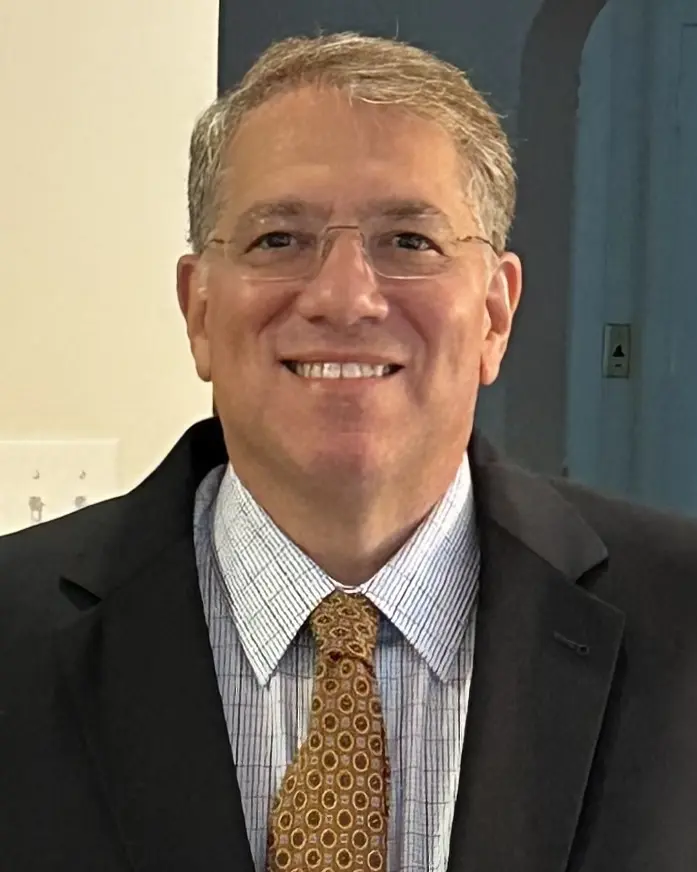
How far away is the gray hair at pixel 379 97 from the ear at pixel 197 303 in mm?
30

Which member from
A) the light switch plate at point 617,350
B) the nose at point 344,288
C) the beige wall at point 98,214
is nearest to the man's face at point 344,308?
the nose at point 344,288

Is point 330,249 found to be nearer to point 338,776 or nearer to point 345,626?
point 345,626

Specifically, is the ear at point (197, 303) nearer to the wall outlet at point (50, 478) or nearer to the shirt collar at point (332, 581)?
the shirt collar at point (332, 581)

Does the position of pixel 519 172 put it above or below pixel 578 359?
above

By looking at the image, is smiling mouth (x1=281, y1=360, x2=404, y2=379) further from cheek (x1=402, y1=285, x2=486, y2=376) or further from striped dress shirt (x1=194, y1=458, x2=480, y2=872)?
striped dress shirt (x1=194, y1=458, x2=480, y2=872)

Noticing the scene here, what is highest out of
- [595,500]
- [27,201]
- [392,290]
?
[27,201]

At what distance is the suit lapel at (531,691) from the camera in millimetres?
1111

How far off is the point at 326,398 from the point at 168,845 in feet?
1.51

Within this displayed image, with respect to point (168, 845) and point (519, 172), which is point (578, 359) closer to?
point (519, 172)

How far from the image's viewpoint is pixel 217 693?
117 cm

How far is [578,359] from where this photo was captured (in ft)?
7.97

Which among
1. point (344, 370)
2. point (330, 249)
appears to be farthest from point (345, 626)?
point (330, 249)

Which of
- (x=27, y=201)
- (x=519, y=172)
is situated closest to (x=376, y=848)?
(x=27, y=201)

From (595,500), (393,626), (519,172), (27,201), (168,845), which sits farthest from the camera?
(519,172)
